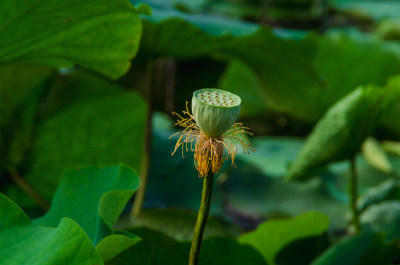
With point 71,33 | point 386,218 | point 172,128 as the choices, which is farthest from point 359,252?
point 172,128

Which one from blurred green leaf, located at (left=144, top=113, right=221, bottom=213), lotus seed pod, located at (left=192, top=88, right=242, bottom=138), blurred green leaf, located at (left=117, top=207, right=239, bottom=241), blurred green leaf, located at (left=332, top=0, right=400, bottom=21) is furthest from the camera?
blurred green leaf, located at (left=332, top=0, right=400, bottom=21)

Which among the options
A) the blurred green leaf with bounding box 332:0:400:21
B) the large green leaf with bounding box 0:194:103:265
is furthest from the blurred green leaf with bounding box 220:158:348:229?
the blurred green leaf with bounding box 332:0:400:21

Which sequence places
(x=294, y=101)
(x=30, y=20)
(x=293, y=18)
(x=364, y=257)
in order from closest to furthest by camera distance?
(x=30, y=20) < (x=364, y=257) < (x=294, y=101) < (x=293, y=18)

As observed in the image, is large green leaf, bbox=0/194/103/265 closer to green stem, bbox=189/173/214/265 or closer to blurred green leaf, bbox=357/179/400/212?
green stem, bbox=189/173/214/265

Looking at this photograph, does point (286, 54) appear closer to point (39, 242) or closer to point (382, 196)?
point (382, 196)

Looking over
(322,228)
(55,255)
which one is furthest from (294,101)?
(55,255)

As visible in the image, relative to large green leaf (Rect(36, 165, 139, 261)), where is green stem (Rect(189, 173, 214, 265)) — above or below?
above

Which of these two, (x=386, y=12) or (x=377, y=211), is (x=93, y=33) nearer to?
(x=377, y=211)
